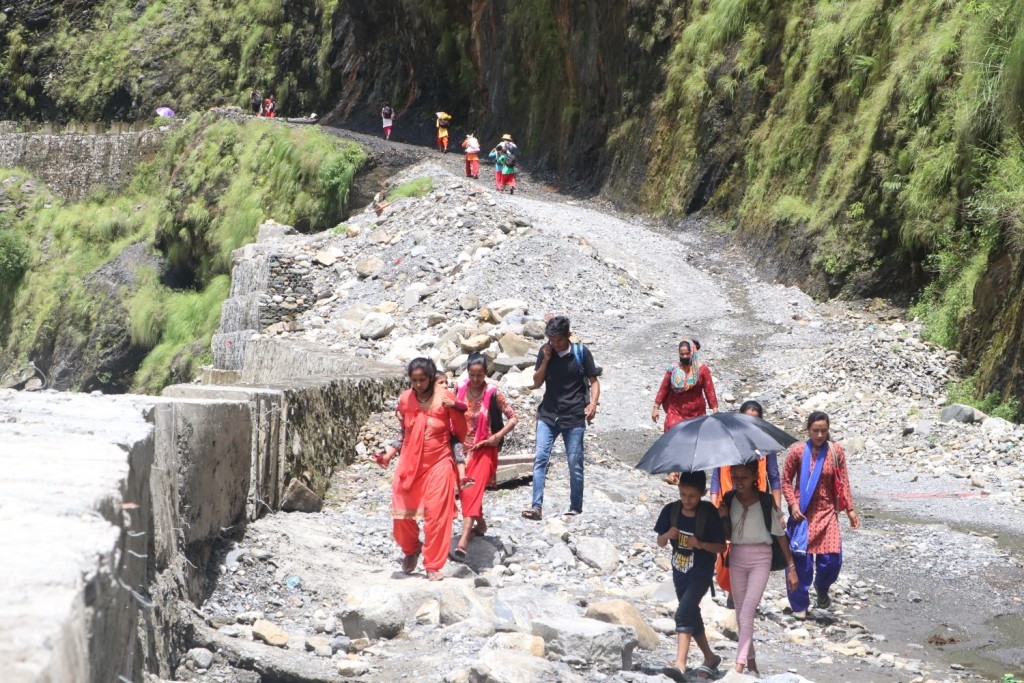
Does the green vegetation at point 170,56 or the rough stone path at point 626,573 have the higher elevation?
the green vegetation at point 170,56

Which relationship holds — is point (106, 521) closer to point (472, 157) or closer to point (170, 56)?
point (472, 157)

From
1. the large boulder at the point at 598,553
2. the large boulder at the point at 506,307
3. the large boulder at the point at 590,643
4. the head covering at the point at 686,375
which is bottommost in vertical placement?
the large boulder at the point at 598,553

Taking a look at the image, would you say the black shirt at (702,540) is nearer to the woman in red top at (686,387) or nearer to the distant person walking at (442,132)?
the woman in red top at (686,387)

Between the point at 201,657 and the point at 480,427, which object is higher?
the point at 480,427

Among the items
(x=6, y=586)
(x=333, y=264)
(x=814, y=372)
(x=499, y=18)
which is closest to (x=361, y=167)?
(x=333, y=264)

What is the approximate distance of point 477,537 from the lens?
7.47 meters

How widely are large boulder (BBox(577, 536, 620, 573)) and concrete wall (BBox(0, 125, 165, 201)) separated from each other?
115 ft

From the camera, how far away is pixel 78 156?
137 ft

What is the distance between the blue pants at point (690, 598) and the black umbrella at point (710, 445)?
1.65ft

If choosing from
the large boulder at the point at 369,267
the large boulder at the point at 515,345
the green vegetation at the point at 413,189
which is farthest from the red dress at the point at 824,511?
the green vegetation at the point at 413,189

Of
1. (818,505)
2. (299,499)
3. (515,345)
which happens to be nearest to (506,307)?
(515,345)

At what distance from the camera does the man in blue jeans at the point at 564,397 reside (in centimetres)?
793

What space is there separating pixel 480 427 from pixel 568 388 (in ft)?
2.69

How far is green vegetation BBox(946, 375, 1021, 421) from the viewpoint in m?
11.5
